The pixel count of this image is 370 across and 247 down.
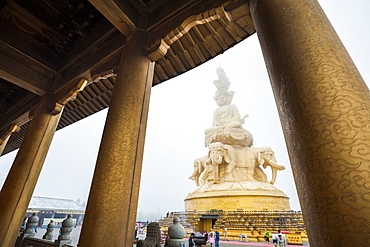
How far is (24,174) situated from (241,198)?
20.8ft

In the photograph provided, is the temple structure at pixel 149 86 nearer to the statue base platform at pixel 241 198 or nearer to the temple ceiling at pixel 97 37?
the temple ceiling at pixel 97 37

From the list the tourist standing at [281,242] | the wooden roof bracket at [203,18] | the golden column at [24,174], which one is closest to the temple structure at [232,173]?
the tourist standing at [281,242]

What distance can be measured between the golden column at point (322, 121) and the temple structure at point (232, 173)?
6.65 metres

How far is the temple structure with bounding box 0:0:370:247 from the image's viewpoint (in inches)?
29.2

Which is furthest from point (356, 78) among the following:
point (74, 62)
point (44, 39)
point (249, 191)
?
point (249, 191)

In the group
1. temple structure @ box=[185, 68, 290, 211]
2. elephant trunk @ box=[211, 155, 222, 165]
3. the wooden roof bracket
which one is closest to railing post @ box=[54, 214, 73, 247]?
the wooden roof bracket

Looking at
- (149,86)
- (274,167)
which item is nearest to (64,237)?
(149,86)

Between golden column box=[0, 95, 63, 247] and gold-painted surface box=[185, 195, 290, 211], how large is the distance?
5.76 m

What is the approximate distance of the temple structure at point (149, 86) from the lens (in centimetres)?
74

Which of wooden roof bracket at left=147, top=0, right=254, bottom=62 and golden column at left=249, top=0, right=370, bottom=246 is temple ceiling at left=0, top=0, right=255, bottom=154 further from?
golden column at left=249, top=0, right=370, bottom=246

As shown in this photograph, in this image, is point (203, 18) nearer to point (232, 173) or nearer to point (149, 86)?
point (149, 86)

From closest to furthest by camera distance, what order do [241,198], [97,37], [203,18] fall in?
[203,18]
[97,37]
[241,198]

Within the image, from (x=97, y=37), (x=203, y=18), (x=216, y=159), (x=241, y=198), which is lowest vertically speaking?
(x=241, y=198)

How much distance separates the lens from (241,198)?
276 inches
